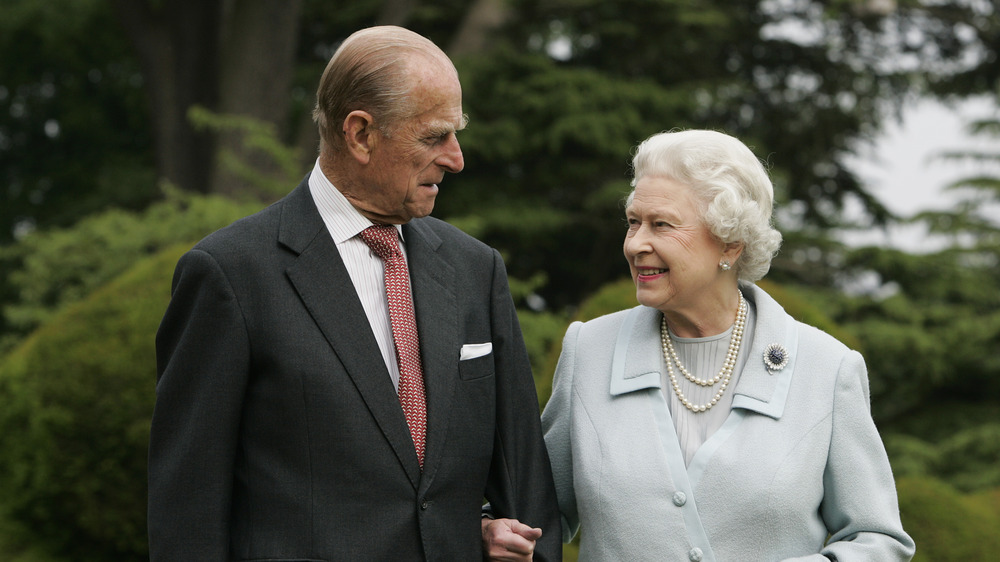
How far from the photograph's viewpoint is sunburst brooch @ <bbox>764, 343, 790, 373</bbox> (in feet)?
9.03

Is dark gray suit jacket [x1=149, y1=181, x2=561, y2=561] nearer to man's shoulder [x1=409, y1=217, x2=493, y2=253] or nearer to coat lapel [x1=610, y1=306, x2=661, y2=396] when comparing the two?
man's shoulder [x1=409, y1=217, x2=493, y2=253]

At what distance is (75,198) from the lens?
45.5 ft

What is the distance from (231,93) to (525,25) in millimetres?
3020

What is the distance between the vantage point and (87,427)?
221 inches

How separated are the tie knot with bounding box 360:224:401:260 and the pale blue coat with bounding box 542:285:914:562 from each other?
2.30 ft

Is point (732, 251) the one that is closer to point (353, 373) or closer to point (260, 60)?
point (353, 373)

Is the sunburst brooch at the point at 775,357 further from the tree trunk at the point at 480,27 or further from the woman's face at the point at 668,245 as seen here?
the tree trunk at the point at 480,27

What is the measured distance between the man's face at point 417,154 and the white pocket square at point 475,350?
0.35m

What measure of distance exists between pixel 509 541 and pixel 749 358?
782mm

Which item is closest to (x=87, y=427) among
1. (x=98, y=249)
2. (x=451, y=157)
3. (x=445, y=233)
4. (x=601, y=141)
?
(x=98, y=249)

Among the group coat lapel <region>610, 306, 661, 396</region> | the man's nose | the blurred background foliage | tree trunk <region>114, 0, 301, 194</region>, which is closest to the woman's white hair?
coat lapel <region>610, 306, 661, 396</region>

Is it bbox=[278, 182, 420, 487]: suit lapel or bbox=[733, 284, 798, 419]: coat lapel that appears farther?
bbox=[733, 284, 798, 419]: coat lapel

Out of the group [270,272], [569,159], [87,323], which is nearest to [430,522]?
[270,272]

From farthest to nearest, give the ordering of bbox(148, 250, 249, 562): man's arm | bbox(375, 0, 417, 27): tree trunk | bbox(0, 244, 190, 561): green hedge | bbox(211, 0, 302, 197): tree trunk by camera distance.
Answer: bbox(211, 0, 302, 197): tree trunk < bbox(375, 0, 417, 27): tree trunk < bbox(0, 244, 190, 561): green hedge < bbox(148, 250, 249, 562): man's arm
